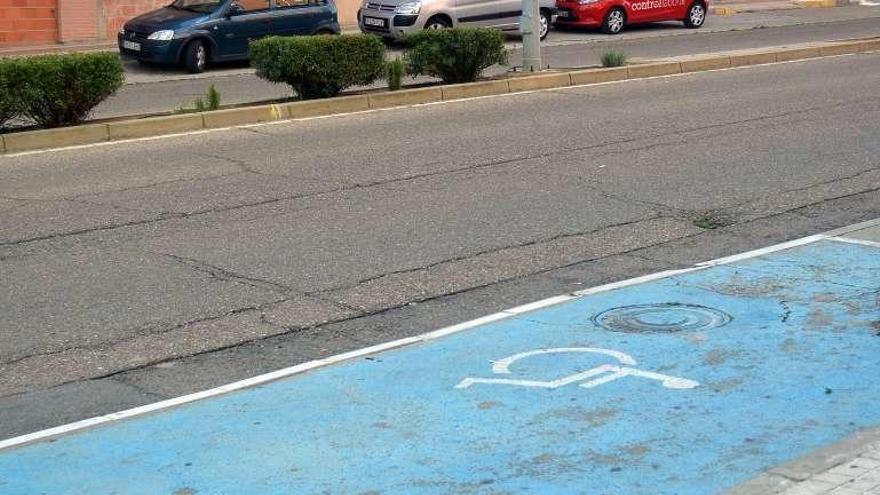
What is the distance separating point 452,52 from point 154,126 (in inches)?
197

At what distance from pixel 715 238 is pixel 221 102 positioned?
8982 millimetres

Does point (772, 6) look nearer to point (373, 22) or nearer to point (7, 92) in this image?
point (373, 22)

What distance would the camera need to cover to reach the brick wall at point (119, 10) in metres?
28.2

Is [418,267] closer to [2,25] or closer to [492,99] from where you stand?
[492,99]

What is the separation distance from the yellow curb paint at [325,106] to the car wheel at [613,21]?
14.3m

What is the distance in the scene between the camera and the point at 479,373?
7.40 meters

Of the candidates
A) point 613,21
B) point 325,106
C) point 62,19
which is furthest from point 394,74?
point 613,21

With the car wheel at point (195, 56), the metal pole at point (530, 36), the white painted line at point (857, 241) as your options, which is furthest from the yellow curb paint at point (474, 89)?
the white painted line at point (857, 241)

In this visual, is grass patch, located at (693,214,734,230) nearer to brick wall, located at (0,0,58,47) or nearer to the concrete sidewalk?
the concrete sidewalk

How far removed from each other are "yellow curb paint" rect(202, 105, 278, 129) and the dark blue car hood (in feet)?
23.4

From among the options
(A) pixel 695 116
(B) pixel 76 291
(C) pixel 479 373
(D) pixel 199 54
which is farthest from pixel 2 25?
(C) pixel 479 373

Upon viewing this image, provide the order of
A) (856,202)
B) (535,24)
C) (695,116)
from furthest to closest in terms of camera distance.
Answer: (535,24) < (695,116) < (856,202)

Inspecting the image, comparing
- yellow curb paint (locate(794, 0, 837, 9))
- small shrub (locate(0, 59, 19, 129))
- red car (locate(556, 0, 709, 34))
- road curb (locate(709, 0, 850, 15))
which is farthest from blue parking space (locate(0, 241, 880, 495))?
yellow curb paint (locate(794, 0, 837, 9))

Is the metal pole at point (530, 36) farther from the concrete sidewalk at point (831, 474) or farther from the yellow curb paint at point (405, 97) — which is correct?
the concrete sidewalk at point (831, 474)
